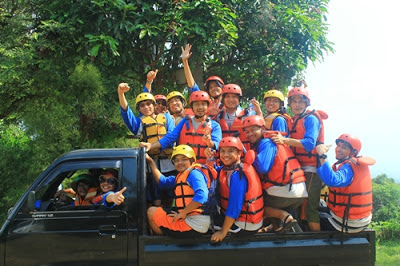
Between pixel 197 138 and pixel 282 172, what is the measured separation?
1102mm

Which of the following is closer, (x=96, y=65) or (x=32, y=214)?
(x=32, y=214)

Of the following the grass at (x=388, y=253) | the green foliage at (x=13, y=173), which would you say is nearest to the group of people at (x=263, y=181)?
the grass at (x=388, y=253)

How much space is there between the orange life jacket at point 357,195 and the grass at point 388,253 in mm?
3672

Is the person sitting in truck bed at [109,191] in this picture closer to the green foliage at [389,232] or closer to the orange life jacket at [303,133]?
the orange life jacket at [303,133]

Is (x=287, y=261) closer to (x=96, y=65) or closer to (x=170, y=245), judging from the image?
(x=170, y=245)

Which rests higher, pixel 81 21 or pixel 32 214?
pixel 81 21

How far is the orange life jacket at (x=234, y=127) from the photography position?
4242 mm

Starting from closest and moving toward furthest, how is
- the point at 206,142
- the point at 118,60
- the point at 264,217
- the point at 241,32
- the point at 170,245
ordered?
the point at 170,245
the point at 264,217
the point at 206,142
the point at 118,60
the point at 241,32

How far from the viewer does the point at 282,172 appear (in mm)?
3307

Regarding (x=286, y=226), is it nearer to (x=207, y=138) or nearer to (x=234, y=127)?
(x=207, y=138)

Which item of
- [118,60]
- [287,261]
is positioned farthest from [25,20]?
[287,261]

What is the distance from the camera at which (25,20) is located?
27.9 feet

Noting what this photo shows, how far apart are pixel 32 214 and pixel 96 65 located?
17.5ft

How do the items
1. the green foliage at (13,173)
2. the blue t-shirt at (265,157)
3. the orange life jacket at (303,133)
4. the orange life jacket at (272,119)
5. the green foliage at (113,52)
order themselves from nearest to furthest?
the blue t-shirt at (265,157)
the orange life jacket at (303,133)
the orange life jacket at (272,119)
the green foliage at (113,52)
the green foliage at (13,173)
